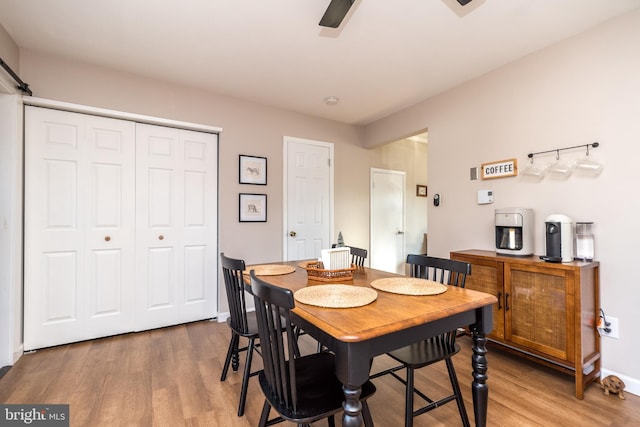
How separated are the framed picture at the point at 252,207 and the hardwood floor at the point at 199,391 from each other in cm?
142

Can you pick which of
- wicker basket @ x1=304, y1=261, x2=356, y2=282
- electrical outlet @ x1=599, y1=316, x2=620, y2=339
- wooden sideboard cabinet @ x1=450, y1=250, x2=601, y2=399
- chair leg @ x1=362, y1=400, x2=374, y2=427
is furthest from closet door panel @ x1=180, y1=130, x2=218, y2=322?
electrical outlet @ x1=599, y1=316, x2=620, y2=339

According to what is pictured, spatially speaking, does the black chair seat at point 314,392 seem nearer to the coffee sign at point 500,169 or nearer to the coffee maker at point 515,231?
the coffee maker at point 515,231

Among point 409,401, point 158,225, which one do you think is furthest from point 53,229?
point 409,401

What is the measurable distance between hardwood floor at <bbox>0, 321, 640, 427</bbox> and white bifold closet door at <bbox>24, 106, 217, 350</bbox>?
1.23 ft

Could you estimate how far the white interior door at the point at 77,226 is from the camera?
254 cm

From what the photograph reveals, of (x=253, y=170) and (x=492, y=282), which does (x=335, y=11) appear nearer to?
(x=253, y=170)

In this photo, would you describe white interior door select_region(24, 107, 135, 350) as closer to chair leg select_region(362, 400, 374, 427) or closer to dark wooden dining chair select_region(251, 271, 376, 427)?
dark wooden dining chair select_region(251, 271, 376, 427)

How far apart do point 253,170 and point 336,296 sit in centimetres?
248

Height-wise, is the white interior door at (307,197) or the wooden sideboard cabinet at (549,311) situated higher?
the white interior door at (307,197)

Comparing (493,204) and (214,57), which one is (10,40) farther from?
(493,204)

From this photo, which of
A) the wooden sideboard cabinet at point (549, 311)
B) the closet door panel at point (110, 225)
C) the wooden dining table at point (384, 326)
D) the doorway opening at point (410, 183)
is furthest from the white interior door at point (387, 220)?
the closet door panel at point (110, 225)

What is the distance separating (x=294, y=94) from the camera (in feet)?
10.9

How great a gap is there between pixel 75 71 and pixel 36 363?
248 centimetres

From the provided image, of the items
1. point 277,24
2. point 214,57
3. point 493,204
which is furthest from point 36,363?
point 493,204
